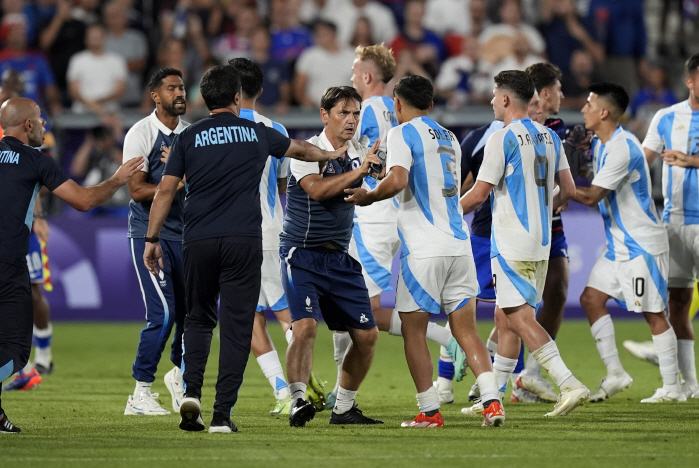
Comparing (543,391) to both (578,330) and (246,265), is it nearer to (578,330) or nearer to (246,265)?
(246,265)

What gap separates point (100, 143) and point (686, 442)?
11.2 meters

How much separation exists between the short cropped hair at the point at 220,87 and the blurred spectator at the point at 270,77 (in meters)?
10.2

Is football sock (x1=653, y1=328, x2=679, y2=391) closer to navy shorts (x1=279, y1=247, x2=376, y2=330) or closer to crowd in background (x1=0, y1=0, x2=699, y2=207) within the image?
navy shorts (x1=279, y1=247, x2=376, y2=330)

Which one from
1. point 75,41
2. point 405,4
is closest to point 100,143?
point 75,41

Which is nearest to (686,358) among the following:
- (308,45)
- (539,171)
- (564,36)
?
(539,171)

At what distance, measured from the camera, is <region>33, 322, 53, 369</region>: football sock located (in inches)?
433

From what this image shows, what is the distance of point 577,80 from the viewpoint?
17984 millimetres

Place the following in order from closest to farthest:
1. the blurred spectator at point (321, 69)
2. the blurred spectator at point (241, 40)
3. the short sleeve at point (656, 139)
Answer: the short sleeve at point (656, 139) < the blurred spectator at point (321, 69) < the blurred spectator at point (241, 40)

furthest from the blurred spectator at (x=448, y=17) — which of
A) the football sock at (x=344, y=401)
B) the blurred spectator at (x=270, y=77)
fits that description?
the football sock at (x=344, y=401)

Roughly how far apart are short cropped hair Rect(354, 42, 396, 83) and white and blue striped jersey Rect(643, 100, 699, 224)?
2.53 meters

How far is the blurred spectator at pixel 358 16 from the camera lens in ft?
62.3

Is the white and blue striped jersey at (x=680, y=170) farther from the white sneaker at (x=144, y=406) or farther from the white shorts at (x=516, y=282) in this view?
the white sneaker at (x=144, y=406)

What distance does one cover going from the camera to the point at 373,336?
7.42 meters

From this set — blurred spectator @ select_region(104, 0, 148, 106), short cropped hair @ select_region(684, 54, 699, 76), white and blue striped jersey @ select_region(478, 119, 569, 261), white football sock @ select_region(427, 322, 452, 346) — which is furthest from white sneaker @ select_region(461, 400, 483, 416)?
blurred spectator @ select_region(104, 0, 148, 106)
